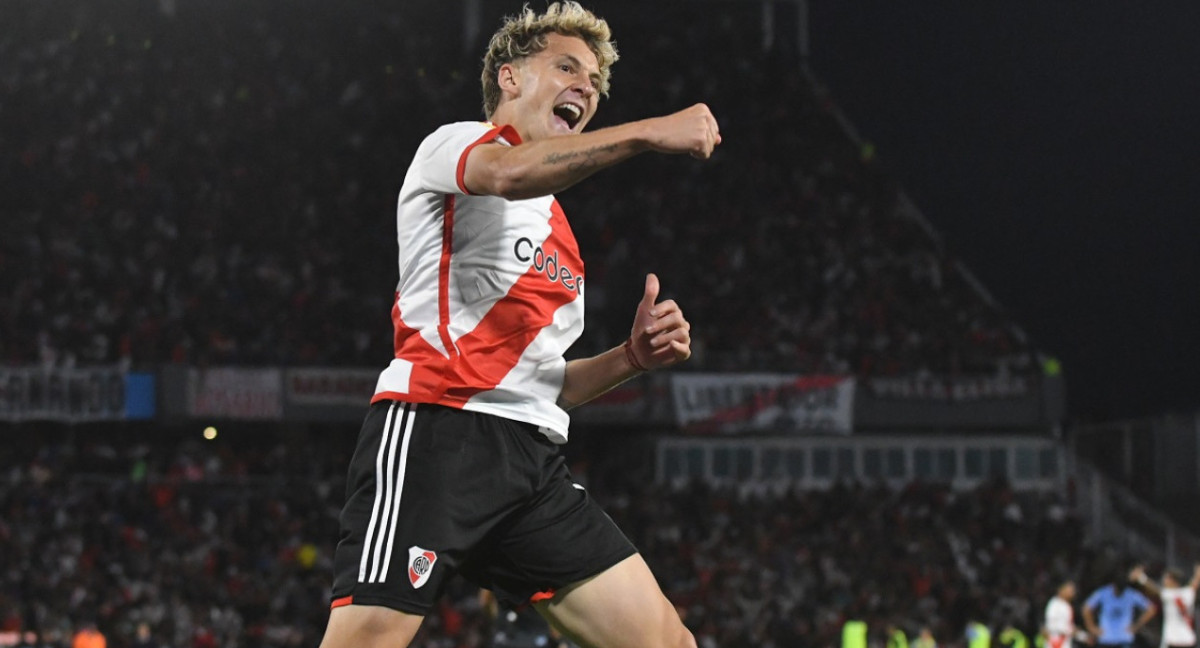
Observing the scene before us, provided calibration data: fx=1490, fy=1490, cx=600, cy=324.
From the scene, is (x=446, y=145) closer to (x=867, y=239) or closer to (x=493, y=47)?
(x=493, y=47)

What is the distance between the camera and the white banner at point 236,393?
78.7 ft

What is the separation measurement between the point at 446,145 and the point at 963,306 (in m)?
26.2

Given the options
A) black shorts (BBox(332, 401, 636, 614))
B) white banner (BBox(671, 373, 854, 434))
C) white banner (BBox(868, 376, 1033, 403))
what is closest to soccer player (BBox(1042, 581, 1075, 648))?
white banner (BBox(671, 373, 854, 434))

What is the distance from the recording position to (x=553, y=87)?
4223mm

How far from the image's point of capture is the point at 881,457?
2838cm

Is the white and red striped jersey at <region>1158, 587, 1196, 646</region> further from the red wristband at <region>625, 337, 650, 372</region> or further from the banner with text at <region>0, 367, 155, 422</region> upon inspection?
the banner with text at <region>0, 367, 155, 422</region>

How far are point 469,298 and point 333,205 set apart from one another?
24.2m

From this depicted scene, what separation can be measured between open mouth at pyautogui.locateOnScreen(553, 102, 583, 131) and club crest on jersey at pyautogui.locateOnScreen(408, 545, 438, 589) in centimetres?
129

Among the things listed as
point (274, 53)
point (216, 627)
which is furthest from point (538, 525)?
point (274, 53)

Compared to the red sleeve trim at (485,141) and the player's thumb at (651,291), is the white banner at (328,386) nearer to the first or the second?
the player's thumb at (651,291)

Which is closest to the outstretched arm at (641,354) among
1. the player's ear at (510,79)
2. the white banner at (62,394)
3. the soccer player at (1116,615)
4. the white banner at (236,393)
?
the player's ear at (510,79)

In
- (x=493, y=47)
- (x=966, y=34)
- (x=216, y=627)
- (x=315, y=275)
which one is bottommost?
(x=216, y=627)

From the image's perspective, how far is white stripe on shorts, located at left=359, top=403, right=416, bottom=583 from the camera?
3.85m

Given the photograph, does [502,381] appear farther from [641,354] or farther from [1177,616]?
[1177,616]
